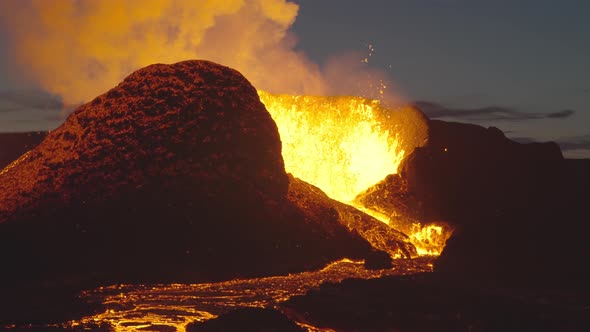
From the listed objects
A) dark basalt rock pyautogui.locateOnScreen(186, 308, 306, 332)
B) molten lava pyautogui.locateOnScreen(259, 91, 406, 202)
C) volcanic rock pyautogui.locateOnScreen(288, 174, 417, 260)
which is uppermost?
molten lava pyautogui.locateOnScreen(259, 91, 406, 202)

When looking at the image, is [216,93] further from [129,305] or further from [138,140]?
[129,305]

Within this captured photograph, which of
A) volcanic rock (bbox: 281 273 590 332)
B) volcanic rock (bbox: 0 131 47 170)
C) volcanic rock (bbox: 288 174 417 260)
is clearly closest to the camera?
volcanic rock (bbox: 281 273 590 332)

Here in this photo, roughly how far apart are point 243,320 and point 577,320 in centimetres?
806

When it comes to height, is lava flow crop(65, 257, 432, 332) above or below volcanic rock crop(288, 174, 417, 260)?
below

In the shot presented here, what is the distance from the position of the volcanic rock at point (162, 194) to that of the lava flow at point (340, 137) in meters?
13.3

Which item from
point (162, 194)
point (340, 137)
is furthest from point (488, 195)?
point (162, 194)

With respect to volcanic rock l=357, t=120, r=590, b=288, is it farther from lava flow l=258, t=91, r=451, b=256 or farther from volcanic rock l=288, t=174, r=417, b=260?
volcanic rock l=288, t=174, r=417, b=260

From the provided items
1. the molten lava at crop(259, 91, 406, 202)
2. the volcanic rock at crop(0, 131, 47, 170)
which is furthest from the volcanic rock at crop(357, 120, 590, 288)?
the volcanic rock at crop(0, 131, 47, 170)

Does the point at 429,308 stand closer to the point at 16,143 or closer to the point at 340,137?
the point at 340,137

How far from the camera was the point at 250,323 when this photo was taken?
50.2 feet

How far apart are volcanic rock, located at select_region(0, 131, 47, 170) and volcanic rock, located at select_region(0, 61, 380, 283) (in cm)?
2695

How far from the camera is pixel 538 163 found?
39312 mm

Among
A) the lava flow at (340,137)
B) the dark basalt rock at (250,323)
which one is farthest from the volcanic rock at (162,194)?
the lava flow at (340,137)

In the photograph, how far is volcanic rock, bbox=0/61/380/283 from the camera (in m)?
24.6
